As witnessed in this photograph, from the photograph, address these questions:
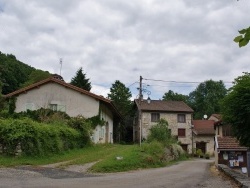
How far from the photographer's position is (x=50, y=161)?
2153 centimetres

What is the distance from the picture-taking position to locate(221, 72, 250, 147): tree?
18.7 meters

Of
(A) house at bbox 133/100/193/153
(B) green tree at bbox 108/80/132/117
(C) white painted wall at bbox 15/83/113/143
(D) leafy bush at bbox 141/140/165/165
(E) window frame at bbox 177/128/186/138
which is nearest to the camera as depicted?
(D) leafy bush at bbox 141/140/165/165

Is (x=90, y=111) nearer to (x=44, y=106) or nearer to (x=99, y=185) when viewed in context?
(x=44, y=106)

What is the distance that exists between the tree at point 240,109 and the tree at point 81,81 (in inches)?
1747

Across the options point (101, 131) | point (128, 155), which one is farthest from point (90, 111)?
point (128, 155)

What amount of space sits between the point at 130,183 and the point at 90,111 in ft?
69.6

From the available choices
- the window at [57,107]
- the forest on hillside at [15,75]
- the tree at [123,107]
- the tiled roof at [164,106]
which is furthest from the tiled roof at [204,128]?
the forest on hillside at [15,75]

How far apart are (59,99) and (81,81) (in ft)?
89.3

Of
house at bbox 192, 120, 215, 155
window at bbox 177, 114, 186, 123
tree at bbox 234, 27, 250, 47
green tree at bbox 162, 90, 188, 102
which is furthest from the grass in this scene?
green tree at bbox 162, 90, 188, 102

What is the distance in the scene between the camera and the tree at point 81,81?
62594 mm

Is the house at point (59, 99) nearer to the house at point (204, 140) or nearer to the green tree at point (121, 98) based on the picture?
the house at point (204, 140)

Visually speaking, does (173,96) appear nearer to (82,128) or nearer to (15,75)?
(15,75)

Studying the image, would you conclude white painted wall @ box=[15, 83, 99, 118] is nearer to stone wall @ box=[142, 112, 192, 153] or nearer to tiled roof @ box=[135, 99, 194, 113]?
tiled roof @ box=[135, 99, 194, 113]

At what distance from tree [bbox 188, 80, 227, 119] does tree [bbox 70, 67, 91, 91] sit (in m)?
42.1
